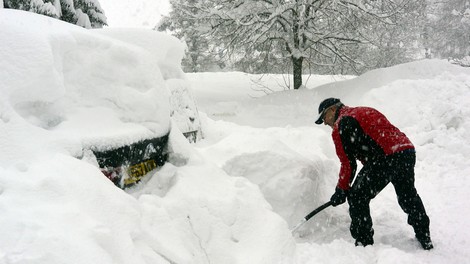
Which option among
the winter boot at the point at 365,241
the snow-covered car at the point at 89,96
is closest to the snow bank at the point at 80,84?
the snow-covered car at the point at 89,96

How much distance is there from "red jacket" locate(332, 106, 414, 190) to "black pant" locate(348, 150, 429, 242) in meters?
0.07

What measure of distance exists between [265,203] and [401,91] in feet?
21.9

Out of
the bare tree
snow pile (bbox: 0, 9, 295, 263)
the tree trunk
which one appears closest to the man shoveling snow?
snow pile (bbox: 0, 9, 295, 263)

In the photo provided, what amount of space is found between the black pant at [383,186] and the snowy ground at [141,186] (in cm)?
22

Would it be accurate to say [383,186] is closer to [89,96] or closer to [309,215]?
[309,215]

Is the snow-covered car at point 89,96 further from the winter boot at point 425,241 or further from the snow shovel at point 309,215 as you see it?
the winter boot at point 425,241

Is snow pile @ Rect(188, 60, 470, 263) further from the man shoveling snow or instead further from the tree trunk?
the tree trunk

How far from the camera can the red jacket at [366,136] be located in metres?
3.70

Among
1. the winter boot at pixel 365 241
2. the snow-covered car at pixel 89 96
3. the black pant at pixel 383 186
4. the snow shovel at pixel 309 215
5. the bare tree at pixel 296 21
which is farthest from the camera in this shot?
the bare tree at pixel 296 21

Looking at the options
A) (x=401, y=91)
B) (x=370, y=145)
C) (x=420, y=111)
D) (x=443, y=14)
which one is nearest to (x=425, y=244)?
(x=370, y=145)

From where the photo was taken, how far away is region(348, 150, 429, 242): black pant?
3697mm

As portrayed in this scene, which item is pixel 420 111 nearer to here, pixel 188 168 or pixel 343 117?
pixel 343 117

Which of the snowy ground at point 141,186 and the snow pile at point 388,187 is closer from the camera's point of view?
the snowy ground at point 141,186

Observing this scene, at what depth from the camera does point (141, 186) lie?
10.0ft
